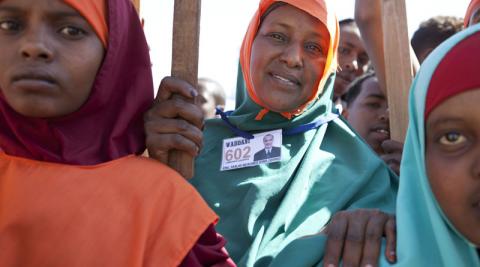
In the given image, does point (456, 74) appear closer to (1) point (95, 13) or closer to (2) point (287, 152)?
(1) point (95, 13)

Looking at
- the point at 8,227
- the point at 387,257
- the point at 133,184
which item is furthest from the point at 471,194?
the point at 8,227

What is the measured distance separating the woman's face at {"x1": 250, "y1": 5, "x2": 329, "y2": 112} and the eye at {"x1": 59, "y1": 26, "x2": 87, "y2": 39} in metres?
1.28

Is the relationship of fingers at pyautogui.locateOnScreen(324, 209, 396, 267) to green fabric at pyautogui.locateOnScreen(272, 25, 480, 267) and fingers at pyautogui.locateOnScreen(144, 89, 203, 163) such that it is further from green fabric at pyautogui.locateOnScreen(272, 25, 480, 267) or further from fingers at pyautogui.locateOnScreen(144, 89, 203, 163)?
fingers at pyautogui.locateOnScreen(144, 89, 203, 163)

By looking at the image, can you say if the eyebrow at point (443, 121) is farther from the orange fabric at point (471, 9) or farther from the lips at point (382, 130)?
the lips at point (382, 130)

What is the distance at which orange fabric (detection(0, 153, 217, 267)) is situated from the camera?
76.5 inches

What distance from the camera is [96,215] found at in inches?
79.0

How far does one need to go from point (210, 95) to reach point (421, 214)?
647 centimetres

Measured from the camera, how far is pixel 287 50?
3273 millimetres

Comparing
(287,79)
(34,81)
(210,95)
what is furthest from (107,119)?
(210,95)

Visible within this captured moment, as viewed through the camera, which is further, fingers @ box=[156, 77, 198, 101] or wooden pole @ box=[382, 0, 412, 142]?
wooden pole @ box=[382, 0, 412, 142]

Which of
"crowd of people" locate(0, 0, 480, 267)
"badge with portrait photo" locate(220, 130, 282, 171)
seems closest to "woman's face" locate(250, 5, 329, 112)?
"badge with portrait photo" locate(220, 130, 282, 171)

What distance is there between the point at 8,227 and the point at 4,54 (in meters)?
0.50

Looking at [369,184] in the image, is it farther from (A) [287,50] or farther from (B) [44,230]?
(B) [44,230]

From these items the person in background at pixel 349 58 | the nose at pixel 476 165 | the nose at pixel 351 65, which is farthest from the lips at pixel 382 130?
the nose at pixel 476 165
